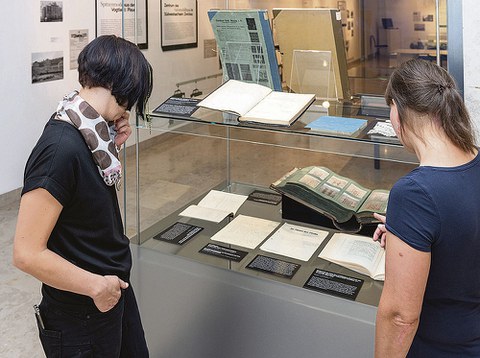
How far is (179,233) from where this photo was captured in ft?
7.34

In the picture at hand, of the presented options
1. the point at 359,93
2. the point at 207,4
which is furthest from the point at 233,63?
the point at 359,93

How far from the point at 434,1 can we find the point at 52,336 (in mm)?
1590

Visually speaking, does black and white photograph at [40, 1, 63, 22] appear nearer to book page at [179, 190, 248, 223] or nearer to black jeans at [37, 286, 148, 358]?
book page at [179, 190, 248, 223]

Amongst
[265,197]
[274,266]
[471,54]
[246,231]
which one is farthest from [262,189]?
[471,54]

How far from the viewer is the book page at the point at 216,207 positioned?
2.37m

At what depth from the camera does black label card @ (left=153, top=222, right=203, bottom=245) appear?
219cm

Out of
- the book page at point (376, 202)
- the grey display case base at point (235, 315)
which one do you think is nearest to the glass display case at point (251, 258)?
the grey display case base at point (235, 315)

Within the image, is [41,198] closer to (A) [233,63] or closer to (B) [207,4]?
(A) [233,63]

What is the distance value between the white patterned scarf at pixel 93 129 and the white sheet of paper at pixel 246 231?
2.88 ft

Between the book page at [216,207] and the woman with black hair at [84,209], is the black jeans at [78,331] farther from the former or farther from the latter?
the book page at [216,207]

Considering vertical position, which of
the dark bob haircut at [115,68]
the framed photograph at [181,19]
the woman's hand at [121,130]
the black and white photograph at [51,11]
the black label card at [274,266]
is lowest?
the black label card at [274,266]

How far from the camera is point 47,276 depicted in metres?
1.24

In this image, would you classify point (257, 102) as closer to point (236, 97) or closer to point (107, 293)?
point (236, 97)

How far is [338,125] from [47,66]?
12.4ft
